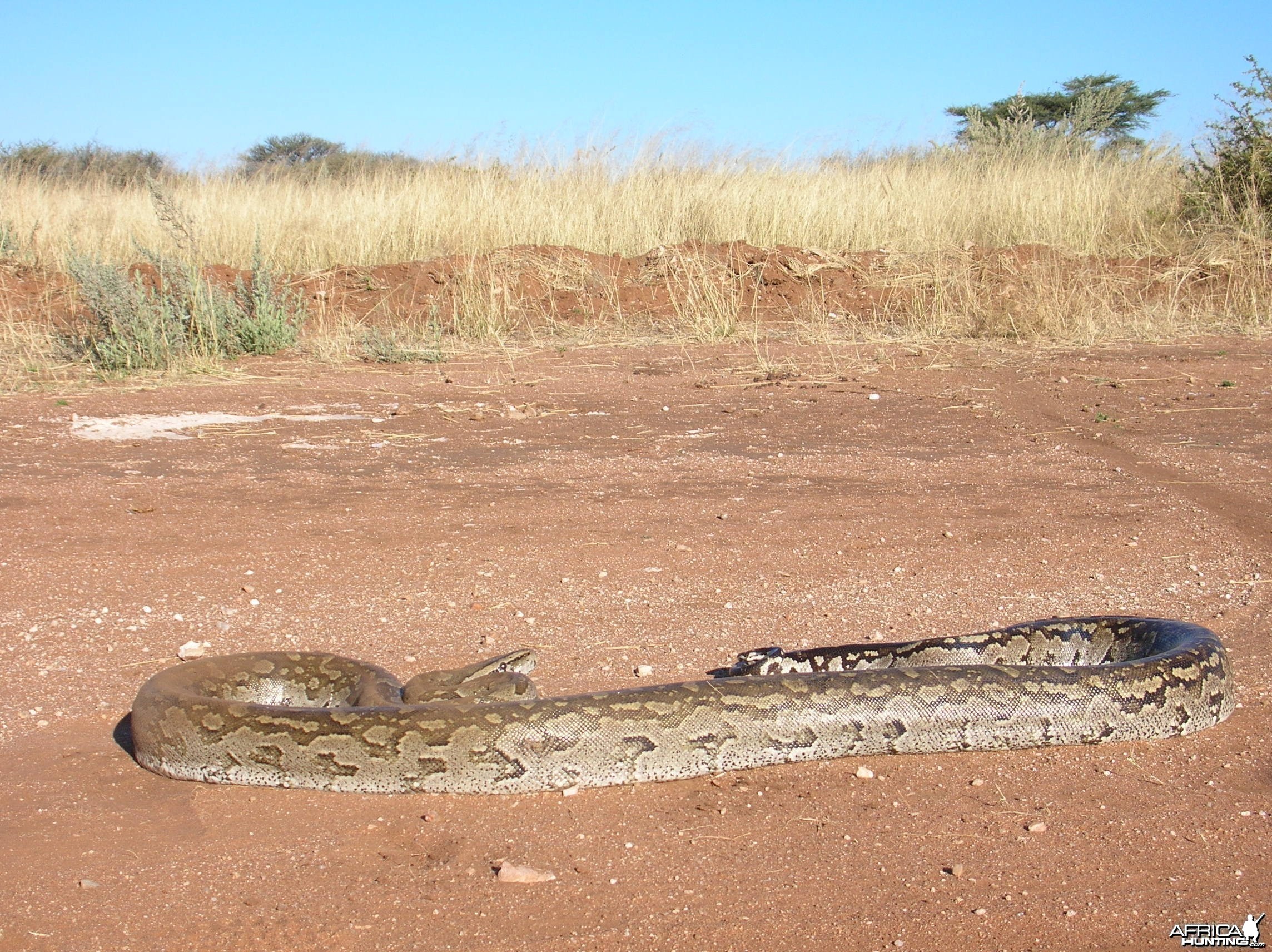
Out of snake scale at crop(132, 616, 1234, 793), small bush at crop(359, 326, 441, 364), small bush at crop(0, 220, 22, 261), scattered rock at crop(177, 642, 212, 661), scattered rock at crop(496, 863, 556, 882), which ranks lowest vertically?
scattered rock at crop(496, 863, 556, 882)

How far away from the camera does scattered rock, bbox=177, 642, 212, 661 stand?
5.32m

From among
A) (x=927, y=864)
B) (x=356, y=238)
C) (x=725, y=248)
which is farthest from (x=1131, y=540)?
(x=356, y=238)

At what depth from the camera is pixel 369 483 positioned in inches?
324

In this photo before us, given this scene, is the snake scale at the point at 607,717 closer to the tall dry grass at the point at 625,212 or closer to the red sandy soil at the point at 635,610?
the red sandy soil at the point at 635,610

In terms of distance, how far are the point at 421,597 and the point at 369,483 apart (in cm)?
235

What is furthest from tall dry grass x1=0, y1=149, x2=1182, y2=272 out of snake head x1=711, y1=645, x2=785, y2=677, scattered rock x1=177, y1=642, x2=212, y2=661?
snake head x1=711, y1=645, x2=785, y2=677

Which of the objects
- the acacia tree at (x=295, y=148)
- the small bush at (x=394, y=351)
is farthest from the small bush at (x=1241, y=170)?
the acacia tree at (x=295, y=148)

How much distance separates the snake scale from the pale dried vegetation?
9.85 meters

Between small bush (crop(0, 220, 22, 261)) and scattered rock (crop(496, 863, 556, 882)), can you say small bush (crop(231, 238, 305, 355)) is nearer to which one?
small bush (crop(0, 220, 22, 261))

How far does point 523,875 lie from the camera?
140 inches

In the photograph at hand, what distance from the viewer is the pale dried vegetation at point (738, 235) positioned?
15180 mm

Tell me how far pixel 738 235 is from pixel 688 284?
2223 mm

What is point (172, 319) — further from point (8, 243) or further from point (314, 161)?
point (314, 161)

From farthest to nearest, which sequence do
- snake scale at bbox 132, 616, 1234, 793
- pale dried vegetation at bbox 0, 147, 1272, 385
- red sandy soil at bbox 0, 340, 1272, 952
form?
pale dried vegetation at bbox 0, 147, 1272, 385, snake scale at bbox 132, 616, 1234, 793, red sandy soil at bbox 0, 340, 1272, 952
